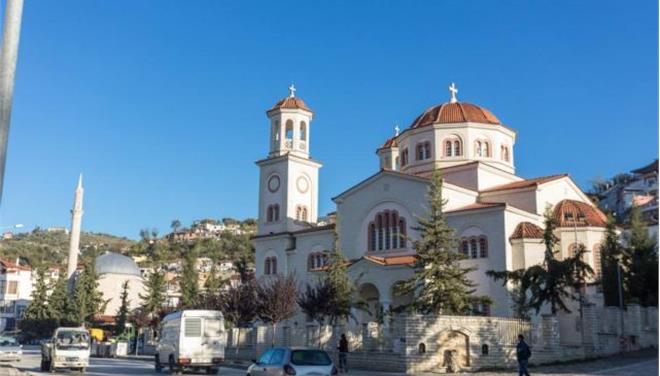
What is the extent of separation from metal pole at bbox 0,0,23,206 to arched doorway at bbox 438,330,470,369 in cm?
2007

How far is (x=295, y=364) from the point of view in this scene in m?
14.5

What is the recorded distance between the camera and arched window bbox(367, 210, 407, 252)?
38.7 metres

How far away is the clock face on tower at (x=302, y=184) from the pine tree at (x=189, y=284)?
10865 millimetres

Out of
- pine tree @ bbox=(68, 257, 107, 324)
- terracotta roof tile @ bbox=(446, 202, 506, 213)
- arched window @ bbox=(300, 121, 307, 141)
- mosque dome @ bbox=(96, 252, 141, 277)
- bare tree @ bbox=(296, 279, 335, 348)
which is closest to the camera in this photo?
bare tree @ bbox=(296, 279, 335, 348)

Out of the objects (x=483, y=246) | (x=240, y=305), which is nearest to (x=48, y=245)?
(x=240, y=305)

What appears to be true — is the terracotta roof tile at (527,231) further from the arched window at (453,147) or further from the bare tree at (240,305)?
the bare tree at (240,305)

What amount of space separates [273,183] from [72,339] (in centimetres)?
2480

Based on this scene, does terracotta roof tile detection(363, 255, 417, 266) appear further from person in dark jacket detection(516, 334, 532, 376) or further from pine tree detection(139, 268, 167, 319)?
pine tree detection(139, 268, 167, 319)

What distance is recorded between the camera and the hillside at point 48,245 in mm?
128750

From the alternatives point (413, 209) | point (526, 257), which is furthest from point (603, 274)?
point (413, 209)

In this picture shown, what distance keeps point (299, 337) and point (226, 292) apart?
9.99 meters

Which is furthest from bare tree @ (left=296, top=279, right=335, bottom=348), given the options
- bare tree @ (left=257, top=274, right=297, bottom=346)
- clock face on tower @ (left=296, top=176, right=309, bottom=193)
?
clock face on tower @ (left=296, top=176, right=309, bottom=193)

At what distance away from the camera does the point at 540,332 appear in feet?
81.8

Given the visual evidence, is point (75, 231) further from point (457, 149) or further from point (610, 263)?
point (610, 263)
